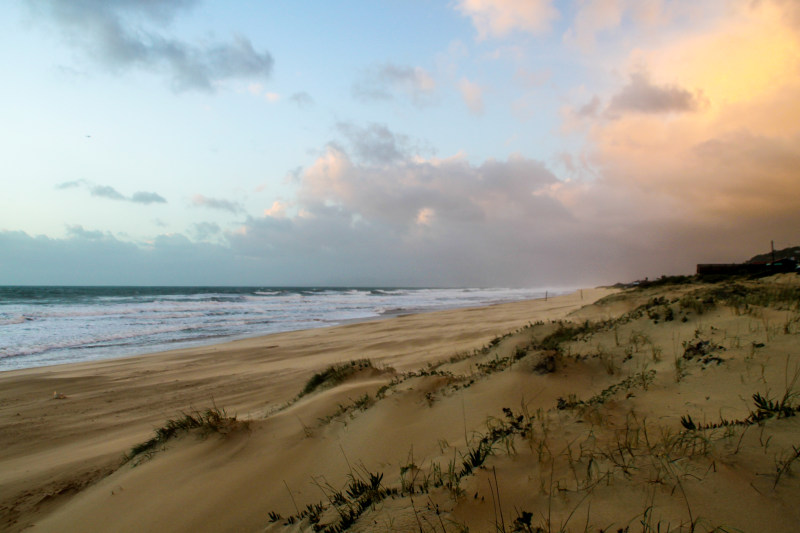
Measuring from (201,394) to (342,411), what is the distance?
5.85 m

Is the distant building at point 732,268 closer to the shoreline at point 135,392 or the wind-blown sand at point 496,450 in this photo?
the shoreline at point 135,392

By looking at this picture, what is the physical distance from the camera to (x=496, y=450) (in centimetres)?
251

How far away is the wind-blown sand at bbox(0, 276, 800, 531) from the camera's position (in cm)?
184

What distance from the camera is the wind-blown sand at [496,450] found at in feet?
6.04

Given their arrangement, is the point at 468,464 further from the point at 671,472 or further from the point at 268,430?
the point at 268,430

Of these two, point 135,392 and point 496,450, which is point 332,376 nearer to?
point 496,450

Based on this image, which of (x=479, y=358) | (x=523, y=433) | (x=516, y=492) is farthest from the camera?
(x=479, y=358)

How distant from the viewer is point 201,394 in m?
8.81

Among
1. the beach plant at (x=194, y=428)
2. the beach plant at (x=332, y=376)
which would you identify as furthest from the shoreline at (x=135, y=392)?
the beach plant at (x=332, y=376)

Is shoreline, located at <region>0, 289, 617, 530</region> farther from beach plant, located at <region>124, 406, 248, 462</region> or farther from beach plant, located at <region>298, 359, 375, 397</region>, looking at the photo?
beach plant, located at <region>298, 359, 375, 397</region>

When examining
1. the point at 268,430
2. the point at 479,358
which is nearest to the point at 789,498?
the point at 268,430

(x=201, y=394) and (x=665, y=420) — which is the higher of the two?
(x=665, y=420)

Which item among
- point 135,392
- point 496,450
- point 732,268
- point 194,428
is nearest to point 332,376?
point 194,428

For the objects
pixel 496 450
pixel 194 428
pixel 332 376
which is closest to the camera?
pixel 496 450
